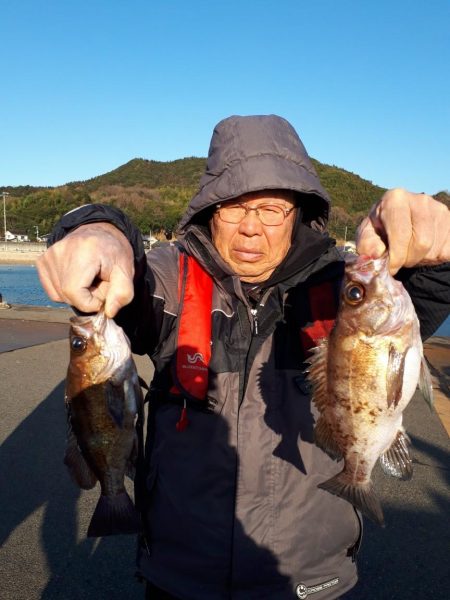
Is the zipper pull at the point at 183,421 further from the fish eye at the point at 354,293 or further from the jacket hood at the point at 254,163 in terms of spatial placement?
the jacket hood at the point at 254,163

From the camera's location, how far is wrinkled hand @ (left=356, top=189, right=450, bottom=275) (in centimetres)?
190

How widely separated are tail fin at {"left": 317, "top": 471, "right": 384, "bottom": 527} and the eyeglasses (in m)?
1.25

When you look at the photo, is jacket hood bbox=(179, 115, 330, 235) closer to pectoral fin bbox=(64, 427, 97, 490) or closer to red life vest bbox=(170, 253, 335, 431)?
red life vest bbox=(170, 253, 335, 431)

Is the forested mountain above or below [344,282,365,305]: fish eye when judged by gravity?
above

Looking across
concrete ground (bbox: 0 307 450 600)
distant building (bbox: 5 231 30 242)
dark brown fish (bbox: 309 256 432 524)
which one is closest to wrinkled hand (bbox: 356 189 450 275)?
dark brown fish (bbox: 309 256 432 524)

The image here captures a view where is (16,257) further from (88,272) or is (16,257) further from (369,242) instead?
(369,242)

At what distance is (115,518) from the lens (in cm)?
236

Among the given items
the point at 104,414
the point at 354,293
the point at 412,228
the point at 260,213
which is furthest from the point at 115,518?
the point at 412,228

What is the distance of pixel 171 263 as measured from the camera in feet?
8.83

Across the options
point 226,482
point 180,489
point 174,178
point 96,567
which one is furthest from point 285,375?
point 174,178

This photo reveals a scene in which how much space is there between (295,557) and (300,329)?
0.99 m

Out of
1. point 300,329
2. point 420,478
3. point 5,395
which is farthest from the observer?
point 5,395

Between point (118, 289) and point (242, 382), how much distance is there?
76cm

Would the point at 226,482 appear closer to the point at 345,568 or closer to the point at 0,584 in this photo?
the point at 345,568
